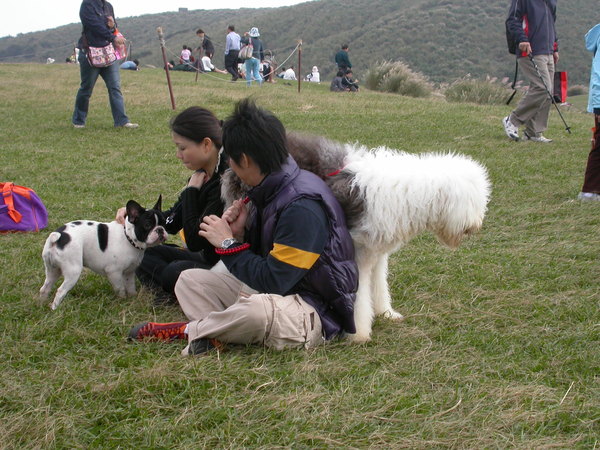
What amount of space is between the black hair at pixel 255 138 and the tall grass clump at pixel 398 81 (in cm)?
1450

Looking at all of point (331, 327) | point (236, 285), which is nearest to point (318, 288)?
point (331, 327)

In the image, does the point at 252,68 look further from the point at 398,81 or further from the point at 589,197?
the point at 589,197

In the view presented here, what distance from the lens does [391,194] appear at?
2.95 meters

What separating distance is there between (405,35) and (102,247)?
4210cm

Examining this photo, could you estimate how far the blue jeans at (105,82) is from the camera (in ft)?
30.2

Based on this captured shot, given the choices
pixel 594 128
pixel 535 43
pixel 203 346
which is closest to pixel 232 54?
pixel 535 43

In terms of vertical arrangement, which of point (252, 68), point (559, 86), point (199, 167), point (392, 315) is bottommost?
point (392, 315)

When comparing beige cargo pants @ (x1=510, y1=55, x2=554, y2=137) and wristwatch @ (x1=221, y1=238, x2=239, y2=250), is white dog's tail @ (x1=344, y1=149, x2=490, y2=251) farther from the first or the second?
beige cargo pants @ (x1=510, y1=55, x2=554, y2=137)

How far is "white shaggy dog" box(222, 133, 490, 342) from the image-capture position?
2.95 metres

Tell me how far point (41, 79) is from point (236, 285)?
1650cm

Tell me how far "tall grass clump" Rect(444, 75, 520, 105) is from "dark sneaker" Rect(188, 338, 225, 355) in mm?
13574

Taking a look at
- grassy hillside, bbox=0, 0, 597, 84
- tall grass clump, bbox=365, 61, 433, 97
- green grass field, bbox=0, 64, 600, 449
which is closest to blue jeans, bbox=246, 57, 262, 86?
tall grass clump, bbox=365, 61, 433, 97

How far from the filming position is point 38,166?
25.2 feet

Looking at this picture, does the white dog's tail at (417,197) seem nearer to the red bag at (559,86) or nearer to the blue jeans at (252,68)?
the red bag at (559,86)
